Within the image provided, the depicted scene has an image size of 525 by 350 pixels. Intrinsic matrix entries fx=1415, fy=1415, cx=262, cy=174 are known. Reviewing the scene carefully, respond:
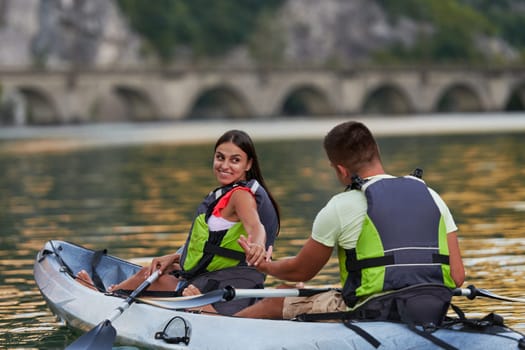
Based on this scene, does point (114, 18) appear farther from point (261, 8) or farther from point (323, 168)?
point (323, 168)

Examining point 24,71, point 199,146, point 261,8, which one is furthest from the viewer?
point 261,8

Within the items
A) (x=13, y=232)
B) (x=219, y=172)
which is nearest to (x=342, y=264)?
(x=219, y=172)

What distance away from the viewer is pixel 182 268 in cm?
944

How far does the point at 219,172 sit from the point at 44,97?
70.8 metres

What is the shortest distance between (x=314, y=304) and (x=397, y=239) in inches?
29.5

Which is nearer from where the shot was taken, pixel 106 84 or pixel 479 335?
pixel 479 335

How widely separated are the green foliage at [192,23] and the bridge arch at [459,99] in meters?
16.6

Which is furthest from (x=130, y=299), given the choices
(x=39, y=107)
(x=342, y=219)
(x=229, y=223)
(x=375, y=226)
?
(x=39, y=107)

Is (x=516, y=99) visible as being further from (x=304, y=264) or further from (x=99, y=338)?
(x=304, y=264)

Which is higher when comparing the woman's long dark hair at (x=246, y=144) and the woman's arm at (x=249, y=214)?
the woman's long dark hair at (x=246, y=144)

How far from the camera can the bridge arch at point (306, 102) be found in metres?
94.1

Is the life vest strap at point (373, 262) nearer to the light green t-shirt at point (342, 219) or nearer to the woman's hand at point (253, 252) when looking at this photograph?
the light green t-shirt at point (342, 219)

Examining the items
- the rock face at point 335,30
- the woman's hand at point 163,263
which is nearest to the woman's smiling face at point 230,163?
the woman's hand at point 163,263

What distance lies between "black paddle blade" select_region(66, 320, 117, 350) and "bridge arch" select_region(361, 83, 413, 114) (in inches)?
3534
